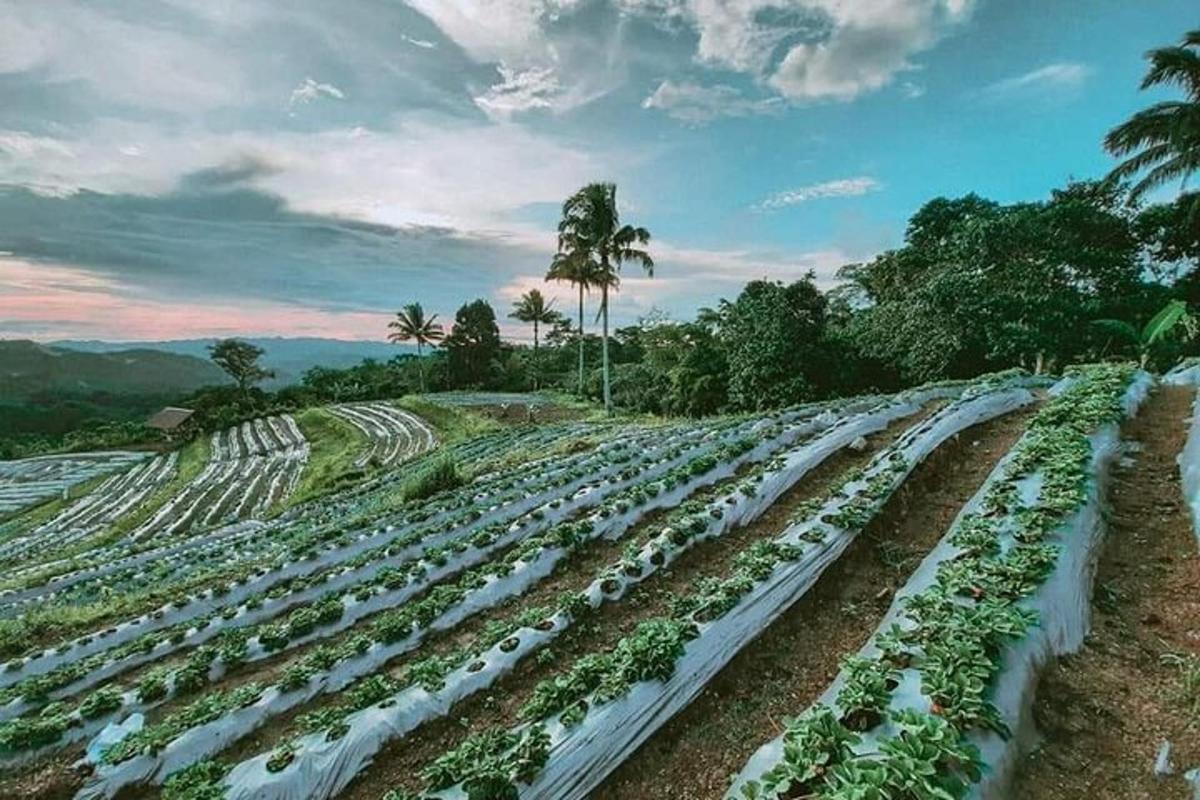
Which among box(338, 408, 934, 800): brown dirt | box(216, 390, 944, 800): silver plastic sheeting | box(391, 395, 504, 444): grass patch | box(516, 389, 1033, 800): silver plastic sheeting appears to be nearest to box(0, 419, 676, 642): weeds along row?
box(338, 408, 934, 800): brown dirt

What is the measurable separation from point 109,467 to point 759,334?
148 feet

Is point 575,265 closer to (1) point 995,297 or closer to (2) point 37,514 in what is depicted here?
(1) point 995,297

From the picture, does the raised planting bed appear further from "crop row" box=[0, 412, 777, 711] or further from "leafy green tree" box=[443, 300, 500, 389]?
"leafy green tree" box=[443, 300, 500, 389]

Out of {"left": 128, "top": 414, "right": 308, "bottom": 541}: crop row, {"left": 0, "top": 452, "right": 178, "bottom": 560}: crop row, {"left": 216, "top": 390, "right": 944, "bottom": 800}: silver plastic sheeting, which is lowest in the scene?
{"left": 0, "top": 452, "right": 178, "bottom": 560}: crop row

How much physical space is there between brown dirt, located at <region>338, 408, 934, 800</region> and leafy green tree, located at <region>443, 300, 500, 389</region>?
50848mm

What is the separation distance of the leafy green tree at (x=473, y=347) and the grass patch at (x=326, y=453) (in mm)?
Answer: 13376

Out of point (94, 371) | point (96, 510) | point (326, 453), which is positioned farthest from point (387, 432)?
point (94, 371)

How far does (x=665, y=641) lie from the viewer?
4.51 m

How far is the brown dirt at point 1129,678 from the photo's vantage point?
123 inches

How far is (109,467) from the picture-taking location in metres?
40.8

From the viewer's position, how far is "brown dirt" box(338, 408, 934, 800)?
4.31 m

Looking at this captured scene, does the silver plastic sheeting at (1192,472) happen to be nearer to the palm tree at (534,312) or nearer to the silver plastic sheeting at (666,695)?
the silver plastic sheeting at (666,695)

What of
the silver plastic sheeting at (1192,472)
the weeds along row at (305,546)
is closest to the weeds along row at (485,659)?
the silver plastic sheeting at (1192,472)

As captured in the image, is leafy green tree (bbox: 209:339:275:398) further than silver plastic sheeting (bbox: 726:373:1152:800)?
Yes
